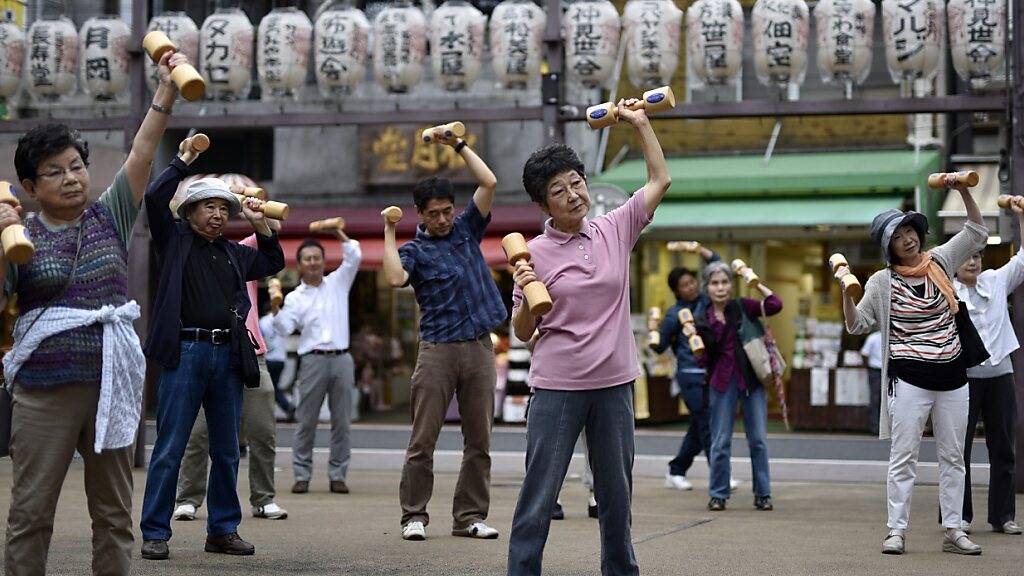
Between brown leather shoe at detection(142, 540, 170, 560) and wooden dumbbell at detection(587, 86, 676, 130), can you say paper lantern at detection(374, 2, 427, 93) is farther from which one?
wooden dumbbell at detection(587, 86, 676, 130)

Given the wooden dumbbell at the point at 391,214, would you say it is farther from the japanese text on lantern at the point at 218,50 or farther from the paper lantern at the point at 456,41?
the japanese text on lantern at the point at 218,50

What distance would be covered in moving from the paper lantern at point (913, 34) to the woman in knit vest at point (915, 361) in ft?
16.9

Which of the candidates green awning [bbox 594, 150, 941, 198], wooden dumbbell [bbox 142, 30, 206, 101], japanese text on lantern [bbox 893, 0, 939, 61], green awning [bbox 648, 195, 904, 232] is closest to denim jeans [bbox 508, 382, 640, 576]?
wooden dumbbell [bbox 142, 30, 206, 101]

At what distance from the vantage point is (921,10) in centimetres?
1198

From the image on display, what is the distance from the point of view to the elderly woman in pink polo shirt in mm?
5223

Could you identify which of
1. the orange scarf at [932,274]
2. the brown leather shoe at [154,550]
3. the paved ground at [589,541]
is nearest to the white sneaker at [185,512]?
the paved ground at [589,541]

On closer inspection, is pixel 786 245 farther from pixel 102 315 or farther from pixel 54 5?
pixel 102 315

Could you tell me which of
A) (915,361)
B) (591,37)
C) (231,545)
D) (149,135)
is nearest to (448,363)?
(231,545)

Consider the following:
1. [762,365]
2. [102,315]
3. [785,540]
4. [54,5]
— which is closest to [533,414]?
[102,315]

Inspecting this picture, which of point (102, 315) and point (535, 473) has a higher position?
point (102, 315)

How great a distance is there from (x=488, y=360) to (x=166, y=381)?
1.91 m

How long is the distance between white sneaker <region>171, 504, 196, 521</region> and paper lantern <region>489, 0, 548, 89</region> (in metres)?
6.20

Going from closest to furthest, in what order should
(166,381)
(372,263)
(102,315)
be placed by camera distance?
1. (102,315)
2. (166,381)
3. (372,263)

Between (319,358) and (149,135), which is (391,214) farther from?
(319,358)
